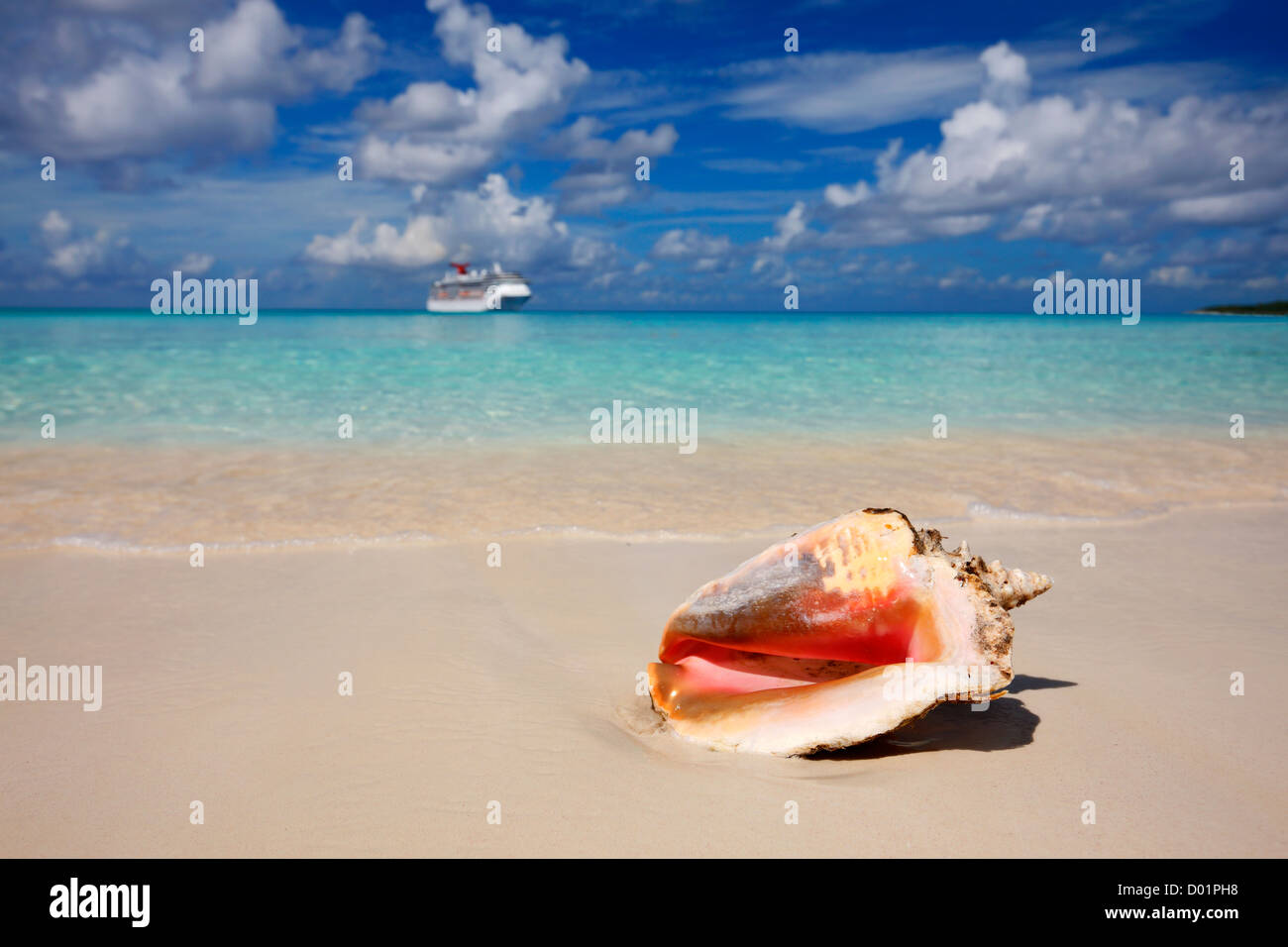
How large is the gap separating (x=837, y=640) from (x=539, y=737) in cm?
92

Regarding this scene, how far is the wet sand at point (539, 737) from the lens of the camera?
188cm

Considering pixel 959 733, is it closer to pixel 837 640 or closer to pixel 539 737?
pixel 837 640

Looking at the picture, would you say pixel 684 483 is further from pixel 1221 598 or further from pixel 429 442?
pixel 1221 598

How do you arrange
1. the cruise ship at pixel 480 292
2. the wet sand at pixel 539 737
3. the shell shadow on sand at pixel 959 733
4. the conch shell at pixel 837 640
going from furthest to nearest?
the cruise ship at pixel 480 292 → the shell shadow on sand at pixel 959 733 → the conch shell at pixel 837 640 → the wet sand at pixel 539 737

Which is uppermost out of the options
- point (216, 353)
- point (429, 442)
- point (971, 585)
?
point (216, 353)

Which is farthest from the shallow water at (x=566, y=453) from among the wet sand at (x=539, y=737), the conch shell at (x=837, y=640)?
the conch shell at (x=837, y=640)

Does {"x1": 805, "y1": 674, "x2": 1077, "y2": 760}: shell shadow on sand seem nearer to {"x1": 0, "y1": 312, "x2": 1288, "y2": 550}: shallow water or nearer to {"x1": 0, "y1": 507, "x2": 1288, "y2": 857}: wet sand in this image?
{"x1": 0, "y1": 507, "x2": 1288, "y2": 857}: wet sand

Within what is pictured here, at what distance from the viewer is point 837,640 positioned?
2.40m

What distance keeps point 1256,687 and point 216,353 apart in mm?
20527

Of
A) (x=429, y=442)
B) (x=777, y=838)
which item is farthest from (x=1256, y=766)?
(x=429, y=442)

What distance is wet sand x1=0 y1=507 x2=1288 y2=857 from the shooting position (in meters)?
1.88

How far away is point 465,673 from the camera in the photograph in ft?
9.34

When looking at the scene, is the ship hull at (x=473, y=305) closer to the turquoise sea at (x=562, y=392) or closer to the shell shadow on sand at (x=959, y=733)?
the turquoise sea at (x=562, y=392)

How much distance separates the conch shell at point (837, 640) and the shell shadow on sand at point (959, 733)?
0.42 ft
